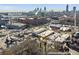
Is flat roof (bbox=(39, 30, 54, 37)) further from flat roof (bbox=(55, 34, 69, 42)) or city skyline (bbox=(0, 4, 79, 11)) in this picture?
city skyline (bbox=(0, 4, 79, 11))

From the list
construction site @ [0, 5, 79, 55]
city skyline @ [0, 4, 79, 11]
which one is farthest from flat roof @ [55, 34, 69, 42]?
city skyline @ [0, 4, 79, 11]

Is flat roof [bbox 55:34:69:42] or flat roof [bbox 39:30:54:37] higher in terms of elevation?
flat roof [bbox 39:30:54:37]

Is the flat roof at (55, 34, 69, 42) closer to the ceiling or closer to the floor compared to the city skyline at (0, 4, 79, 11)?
closer to the floor

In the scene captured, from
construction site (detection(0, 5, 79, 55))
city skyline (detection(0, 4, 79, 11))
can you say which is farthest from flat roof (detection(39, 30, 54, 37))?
city skyline (detection(0, 4, 79, 11))

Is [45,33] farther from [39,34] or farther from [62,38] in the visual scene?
[62,38]

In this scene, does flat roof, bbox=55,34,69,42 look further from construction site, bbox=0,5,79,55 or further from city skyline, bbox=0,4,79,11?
city skyline, bbox=0,4,79,11

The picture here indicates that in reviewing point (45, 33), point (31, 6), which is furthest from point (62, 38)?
point (31, 6)

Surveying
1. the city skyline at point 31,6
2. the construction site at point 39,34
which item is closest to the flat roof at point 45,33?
the construction site at point 39,34

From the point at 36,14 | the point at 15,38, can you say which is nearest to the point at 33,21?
the point at 36,14

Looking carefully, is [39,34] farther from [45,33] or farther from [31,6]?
[31,6]

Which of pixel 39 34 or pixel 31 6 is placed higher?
pixel 31 6

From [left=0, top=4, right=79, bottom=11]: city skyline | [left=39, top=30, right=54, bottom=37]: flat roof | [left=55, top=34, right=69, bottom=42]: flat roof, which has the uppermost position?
[left=0, top=4, right=79, bottom=11]: city skyline
